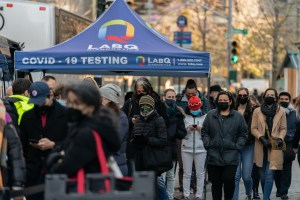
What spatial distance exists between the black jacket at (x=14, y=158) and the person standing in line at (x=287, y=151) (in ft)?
23.1

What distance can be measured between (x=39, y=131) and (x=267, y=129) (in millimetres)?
5666

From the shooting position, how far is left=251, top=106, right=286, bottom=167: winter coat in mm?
14469

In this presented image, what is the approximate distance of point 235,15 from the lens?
57.9 m

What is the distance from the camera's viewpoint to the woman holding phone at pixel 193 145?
1493 centimetres

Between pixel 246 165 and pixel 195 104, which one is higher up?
pixel 195 104

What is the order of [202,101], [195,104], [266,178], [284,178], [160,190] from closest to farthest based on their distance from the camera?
[160,190] → [266,178] → [195,104] → [202,101] → [284,178]

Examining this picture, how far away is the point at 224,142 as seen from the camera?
13047 mm

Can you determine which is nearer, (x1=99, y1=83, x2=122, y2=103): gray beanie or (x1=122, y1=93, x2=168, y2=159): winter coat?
(x1=99, y1=83, x2=122, y2=103): gray beanie

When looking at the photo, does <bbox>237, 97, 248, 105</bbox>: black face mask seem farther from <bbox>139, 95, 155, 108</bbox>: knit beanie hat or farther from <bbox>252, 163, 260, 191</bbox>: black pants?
<bbox>139, 95, 155, 108</bbox>: knit beanie hat

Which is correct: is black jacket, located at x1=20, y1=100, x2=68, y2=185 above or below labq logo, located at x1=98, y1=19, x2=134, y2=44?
below

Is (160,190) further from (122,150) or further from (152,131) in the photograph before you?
(122,150)

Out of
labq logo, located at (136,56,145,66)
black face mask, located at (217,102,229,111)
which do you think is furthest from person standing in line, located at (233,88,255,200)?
labq logo, located at (136,56,145,66)

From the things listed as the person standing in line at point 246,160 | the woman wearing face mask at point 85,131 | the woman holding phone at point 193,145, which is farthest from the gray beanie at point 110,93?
the woman holding phone at point 193,145

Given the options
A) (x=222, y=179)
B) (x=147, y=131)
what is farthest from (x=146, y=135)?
(x=222, y=179)
